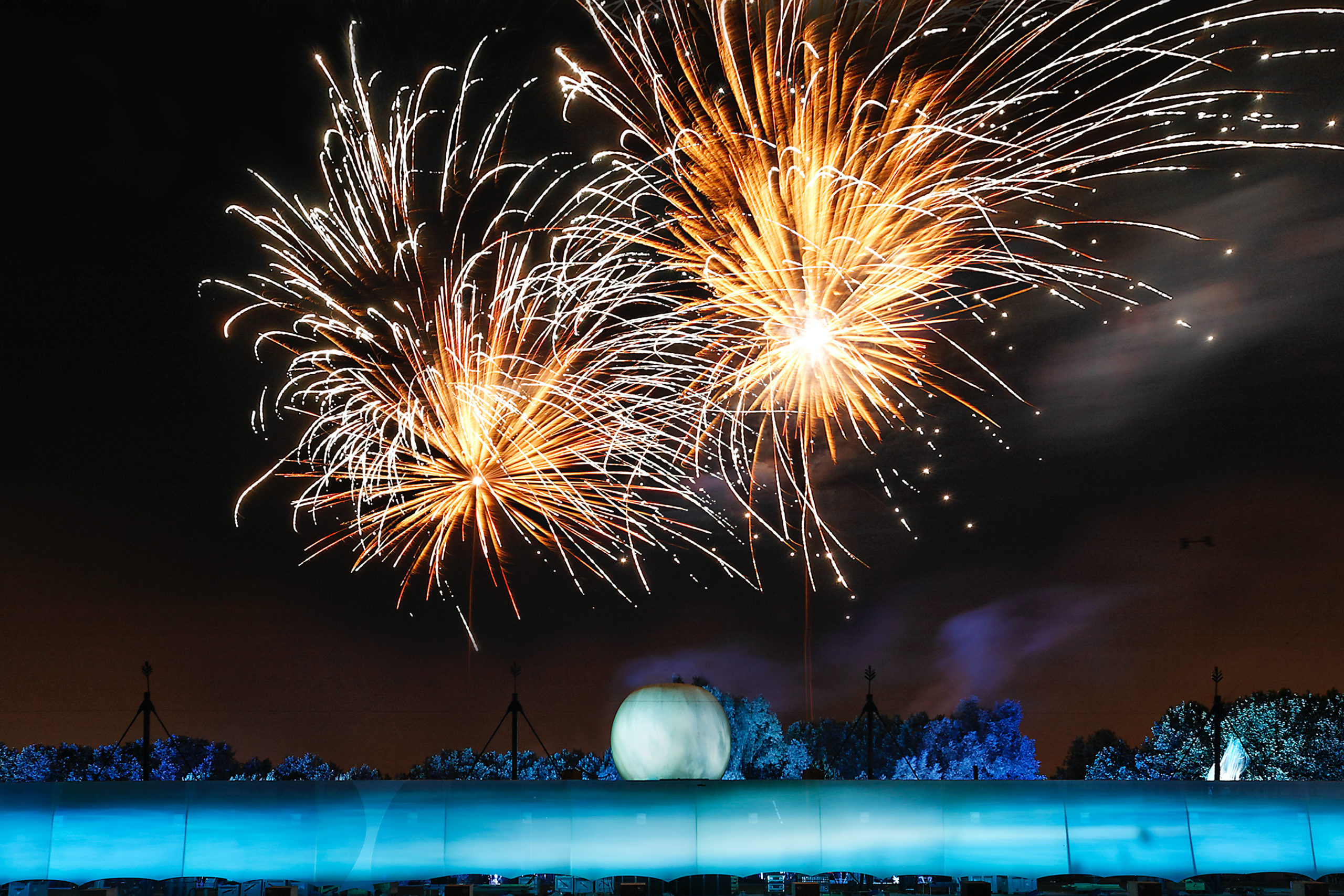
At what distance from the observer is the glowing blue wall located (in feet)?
72.0

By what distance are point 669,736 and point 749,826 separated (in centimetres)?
493

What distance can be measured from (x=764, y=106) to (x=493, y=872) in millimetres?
16181

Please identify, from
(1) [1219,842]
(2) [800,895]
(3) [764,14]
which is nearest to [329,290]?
(3) [764,14]

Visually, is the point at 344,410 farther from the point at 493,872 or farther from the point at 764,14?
the point at 764,14

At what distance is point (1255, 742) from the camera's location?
71.3m

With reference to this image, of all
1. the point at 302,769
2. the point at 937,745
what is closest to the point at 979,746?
the point at 937,745

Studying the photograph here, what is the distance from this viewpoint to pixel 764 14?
20391mm

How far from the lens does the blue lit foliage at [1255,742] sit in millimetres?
69250

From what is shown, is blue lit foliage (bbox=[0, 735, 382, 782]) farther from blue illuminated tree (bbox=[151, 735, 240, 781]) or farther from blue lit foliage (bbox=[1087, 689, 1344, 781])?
blue lit foliage (bbox=[1087, 689, 1344, 781])

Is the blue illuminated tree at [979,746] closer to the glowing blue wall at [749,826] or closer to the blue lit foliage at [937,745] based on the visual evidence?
the blue lit foliage at [937,745]

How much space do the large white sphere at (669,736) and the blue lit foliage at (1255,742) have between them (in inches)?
1864

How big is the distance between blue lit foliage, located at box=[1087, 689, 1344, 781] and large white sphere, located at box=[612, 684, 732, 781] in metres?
47.3

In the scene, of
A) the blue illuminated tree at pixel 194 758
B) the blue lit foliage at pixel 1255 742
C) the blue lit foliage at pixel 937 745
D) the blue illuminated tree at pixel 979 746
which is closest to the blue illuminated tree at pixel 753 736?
the blue lit foliage at pixel 937 745

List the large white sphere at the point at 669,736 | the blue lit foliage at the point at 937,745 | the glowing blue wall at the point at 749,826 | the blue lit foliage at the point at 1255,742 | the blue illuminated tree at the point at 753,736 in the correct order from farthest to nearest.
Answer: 1. the blue lit foliage at the point at 937,745
2. the blue illuminated tree at the point at 753,736
3. the blue lit foliage at the point at 1255,742
4. the large white sphere at the point at 669,736
5. the glowing blue wall at the point at 749,826
